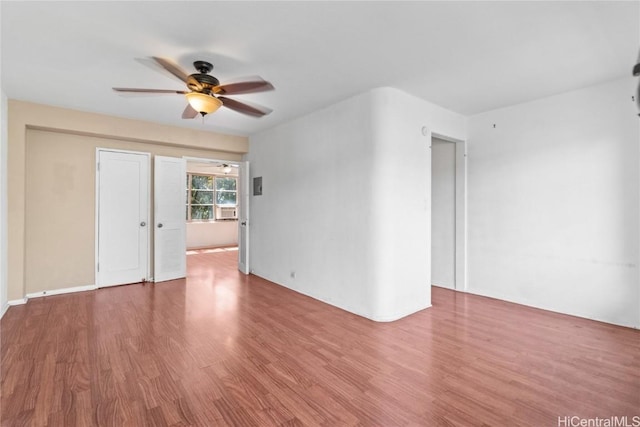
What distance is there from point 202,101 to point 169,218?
3335 mm

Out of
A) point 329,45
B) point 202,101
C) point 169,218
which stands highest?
point 329,45

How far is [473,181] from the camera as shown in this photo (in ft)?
14.8

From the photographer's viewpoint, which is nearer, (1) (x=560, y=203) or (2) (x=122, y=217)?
(1) (x=560, y=203)

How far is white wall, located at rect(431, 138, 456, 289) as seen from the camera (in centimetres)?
478

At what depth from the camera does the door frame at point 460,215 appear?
180 inches

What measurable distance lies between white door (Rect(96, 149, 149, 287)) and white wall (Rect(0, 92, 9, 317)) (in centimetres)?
109

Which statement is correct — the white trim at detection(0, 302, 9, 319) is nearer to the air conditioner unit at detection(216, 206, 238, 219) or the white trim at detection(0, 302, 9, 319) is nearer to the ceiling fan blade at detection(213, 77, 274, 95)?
the ceiling fan blade at detection(213, 77, 274, 95)

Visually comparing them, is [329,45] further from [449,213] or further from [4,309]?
[4,309]

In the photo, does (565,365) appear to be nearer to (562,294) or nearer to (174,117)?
(562,294)

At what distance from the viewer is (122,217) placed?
197 inches

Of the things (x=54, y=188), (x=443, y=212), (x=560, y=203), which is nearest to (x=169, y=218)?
(x=54, y=188)

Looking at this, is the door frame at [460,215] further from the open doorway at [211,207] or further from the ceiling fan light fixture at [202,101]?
the open doorway at [211,207]

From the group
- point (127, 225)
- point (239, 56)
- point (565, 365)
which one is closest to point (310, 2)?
point (239, 56)

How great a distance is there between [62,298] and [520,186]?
643 centimetres
